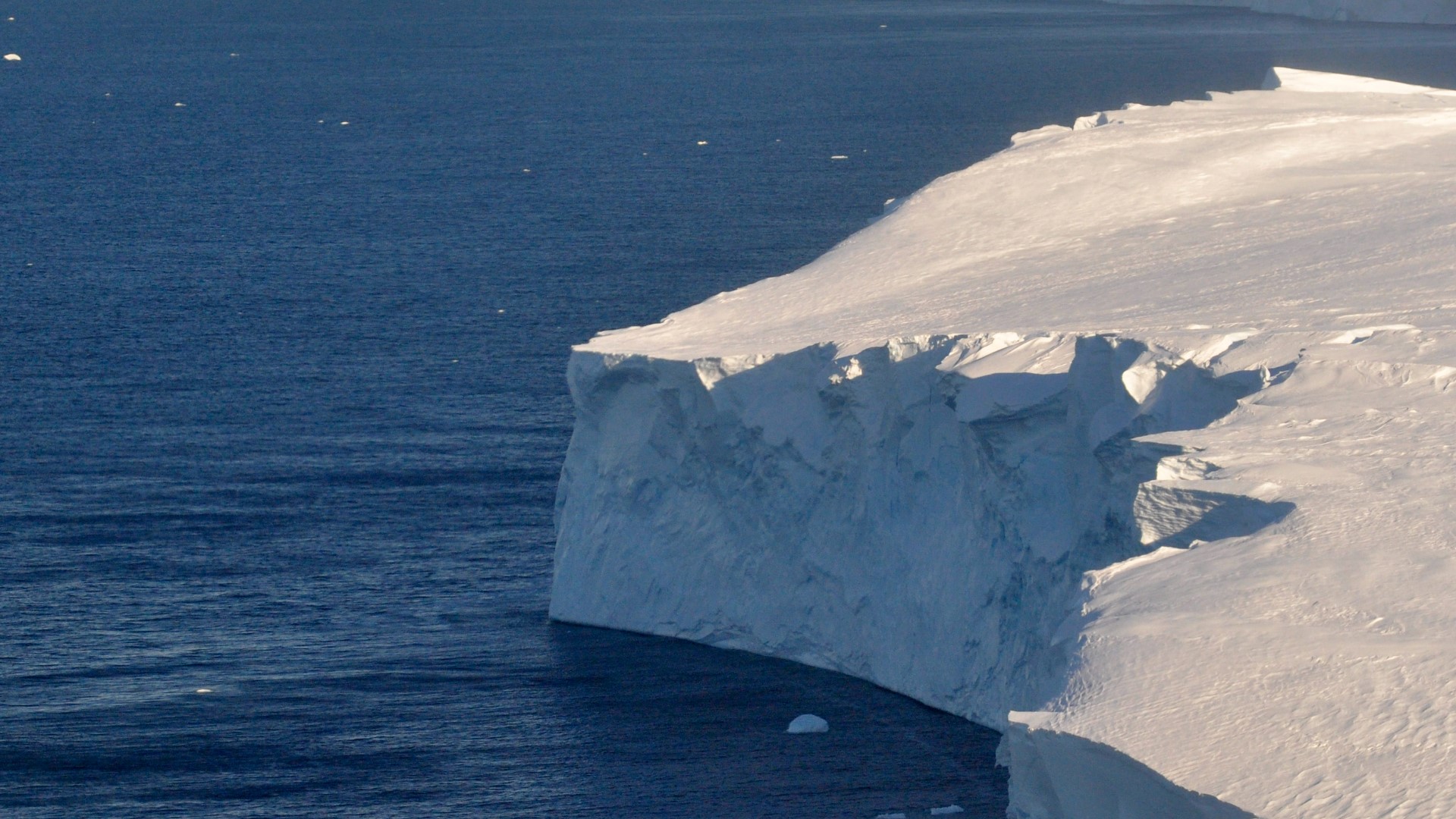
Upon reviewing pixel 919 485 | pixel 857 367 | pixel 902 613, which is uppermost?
pixel 857 367

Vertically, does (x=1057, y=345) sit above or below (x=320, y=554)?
above

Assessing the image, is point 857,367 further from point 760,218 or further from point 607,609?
point 760,218

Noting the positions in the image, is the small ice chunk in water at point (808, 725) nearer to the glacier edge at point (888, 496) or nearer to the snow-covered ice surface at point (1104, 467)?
the glacier edge at point (888, 496)

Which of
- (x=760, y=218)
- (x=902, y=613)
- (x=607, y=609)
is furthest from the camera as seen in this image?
(x=760, y=218)

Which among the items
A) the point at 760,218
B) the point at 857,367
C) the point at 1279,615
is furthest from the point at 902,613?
the point at 760,218

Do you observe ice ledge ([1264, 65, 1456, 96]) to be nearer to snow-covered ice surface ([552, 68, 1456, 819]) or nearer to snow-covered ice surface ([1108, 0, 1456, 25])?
snow-covered ice surface ([552, 68, 1456, 819])

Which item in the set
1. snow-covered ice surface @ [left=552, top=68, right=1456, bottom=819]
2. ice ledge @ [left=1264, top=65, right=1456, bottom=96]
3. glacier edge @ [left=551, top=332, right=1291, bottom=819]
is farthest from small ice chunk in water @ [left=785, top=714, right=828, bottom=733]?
ice ledge @ [left=1264, top=65, right=1456, bottom=96]

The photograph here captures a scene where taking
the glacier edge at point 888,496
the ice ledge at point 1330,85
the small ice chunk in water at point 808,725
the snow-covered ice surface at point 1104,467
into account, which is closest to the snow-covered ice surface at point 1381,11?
the ice ledge at point 1330,85
